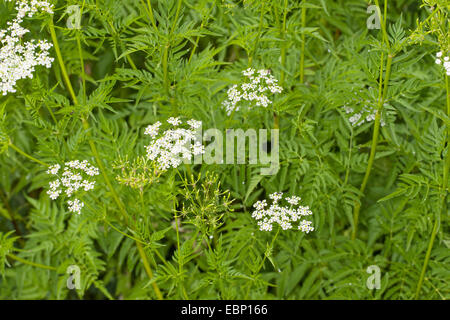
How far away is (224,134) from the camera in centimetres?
340

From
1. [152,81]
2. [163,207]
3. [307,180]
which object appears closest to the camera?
[152,81]

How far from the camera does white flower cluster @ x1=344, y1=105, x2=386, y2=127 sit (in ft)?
9.53

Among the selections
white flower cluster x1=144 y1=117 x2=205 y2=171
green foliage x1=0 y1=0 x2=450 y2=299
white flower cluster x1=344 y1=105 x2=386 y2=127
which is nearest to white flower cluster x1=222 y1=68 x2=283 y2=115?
green foliage x1=0 y1=0 x2=450 y2=299

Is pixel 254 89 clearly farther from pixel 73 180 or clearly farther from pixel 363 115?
pixel 73 180

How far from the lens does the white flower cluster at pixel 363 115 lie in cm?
290

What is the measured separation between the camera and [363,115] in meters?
2.88

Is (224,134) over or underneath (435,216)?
over

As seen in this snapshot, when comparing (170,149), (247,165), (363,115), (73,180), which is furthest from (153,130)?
(363,115)

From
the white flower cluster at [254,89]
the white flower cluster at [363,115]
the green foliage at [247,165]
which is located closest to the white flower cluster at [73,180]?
the green foliage at [247,165]

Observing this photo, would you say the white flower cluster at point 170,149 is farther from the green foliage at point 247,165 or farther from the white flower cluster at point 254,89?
the white flower cluster at point 254,89
